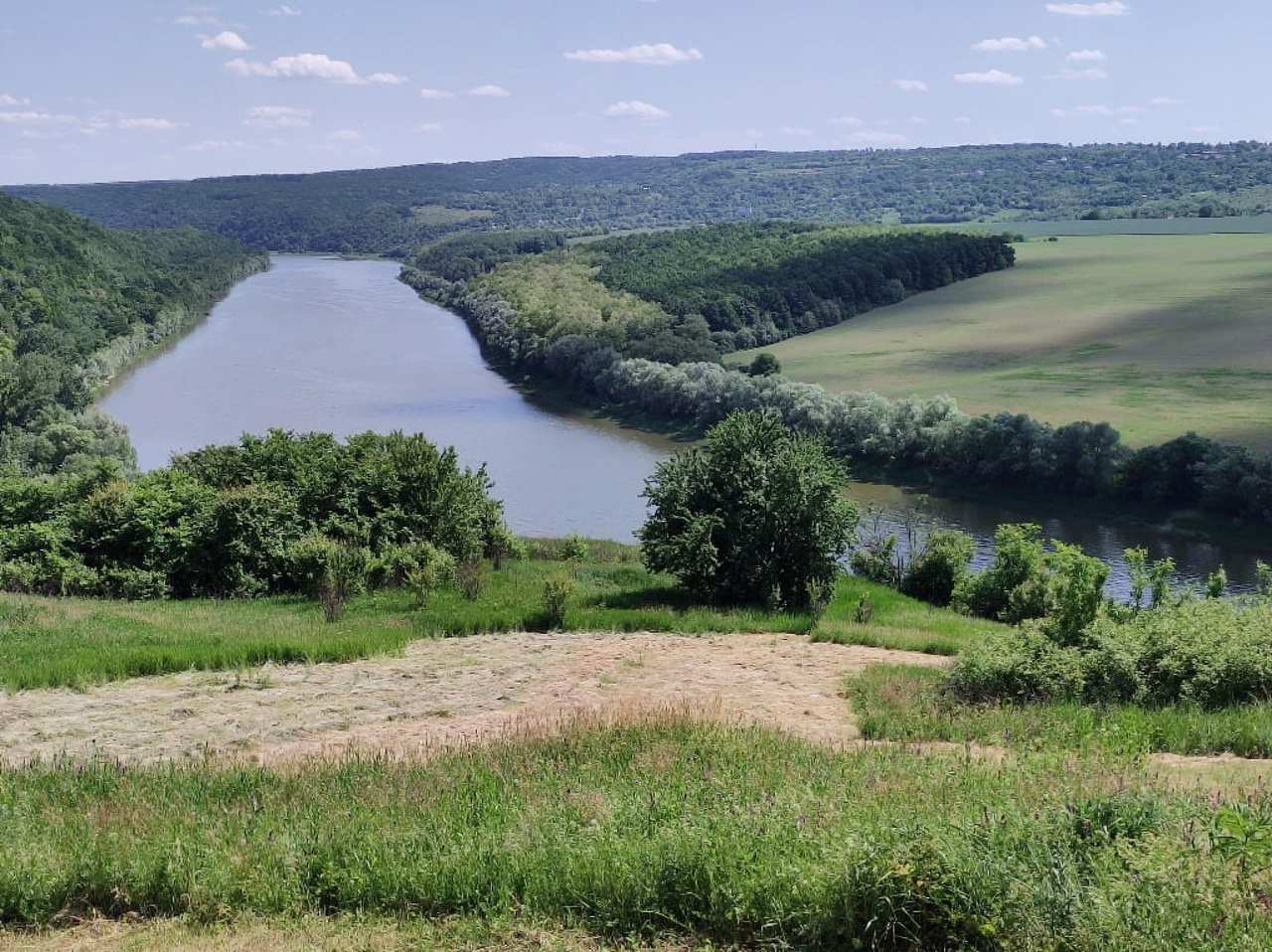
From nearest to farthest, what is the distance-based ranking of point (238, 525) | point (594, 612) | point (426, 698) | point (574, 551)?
point (426, 698) < point (594, 612) < point (238, 525) < point (574, 551)

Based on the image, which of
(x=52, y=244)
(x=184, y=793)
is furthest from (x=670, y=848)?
(x=52, y=244)

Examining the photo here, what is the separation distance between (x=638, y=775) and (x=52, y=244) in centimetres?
10075

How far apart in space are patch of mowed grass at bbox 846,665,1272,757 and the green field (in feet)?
141

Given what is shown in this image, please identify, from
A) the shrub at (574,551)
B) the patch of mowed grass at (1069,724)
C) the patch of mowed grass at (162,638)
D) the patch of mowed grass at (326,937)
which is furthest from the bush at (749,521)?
the patch of mowed grass at (326,937)

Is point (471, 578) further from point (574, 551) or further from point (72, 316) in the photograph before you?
point (72, 316)

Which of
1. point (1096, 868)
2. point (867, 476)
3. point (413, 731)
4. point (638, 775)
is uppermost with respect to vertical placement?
point (1096, 868)

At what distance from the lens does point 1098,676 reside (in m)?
11.7

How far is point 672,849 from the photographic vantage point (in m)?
6.36

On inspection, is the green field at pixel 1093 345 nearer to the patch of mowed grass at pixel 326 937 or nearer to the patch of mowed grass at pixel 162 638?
the patch of mowed grass at pixel 162 638

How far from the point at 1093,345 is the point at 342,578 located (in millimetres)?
61514

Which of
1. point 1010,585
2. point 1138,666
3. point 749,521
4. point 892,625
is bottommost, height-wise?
point 1010,585

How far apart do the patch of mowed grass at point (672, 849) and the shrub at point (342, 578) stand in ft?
30.5

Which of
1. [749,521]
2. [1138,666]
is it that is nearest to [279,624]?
[749,521]

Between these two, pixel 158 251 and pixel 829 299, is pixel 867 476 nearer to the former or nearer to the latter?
pixel 829 299
